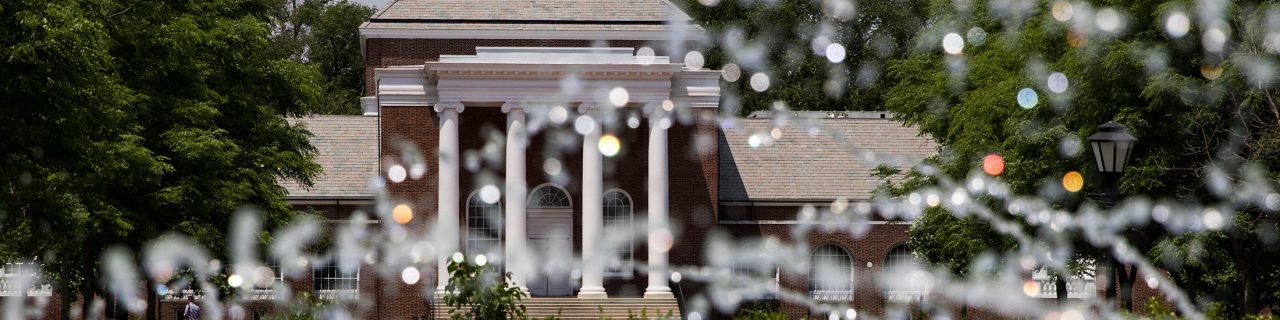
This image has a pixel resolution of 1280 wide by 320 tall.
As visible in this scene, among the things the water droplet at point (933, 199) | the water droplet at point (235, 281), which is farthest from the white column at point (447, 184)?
the water droplet at point (933, 199)

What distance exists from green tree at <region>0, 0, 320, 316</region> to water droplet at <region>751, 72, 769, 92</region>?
34419 mm

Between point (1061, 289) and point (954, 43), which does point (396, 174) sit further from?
point (1061, 289)

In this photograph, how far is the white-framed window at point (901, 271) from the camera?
189 ft

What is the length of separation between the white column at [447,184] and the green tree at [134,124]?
4961 mm

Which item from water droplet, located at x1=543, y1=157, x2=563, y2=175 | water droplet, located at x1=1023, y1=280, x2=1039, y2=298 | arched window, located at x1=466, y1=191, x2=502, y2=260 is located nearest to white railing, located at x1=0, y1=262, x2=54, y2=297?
arched window, located at x1=466, y1=191, x2=502, y2=260

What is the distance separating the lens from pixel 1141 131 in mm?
36281

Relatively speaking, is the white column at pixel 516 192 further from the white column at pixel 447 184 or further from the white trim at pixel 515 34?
the white trim at pixel 515 34

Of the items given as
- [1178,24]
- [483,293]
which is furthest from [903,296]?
[483,293]

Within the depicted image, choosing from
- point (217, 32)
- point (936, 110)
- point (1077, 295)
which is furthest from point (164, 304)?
point (1077, 295)

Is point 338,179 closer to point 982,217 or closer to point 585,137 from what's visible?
point 585,137

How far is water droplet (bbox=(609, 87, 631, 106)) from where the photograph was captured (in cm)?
5094

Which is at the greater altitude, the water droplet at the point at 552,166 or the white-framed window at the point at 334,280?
the water droplet at the point at 552,166

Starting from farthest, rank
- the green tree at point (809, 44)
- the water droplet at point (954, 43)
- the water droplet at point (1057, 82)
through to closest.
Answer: the green tree at point (809, 44) → the water droplet at point (954, 43) → the water droplet at point (1057, 82)

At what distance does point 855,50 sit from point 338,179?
29.9 metres
